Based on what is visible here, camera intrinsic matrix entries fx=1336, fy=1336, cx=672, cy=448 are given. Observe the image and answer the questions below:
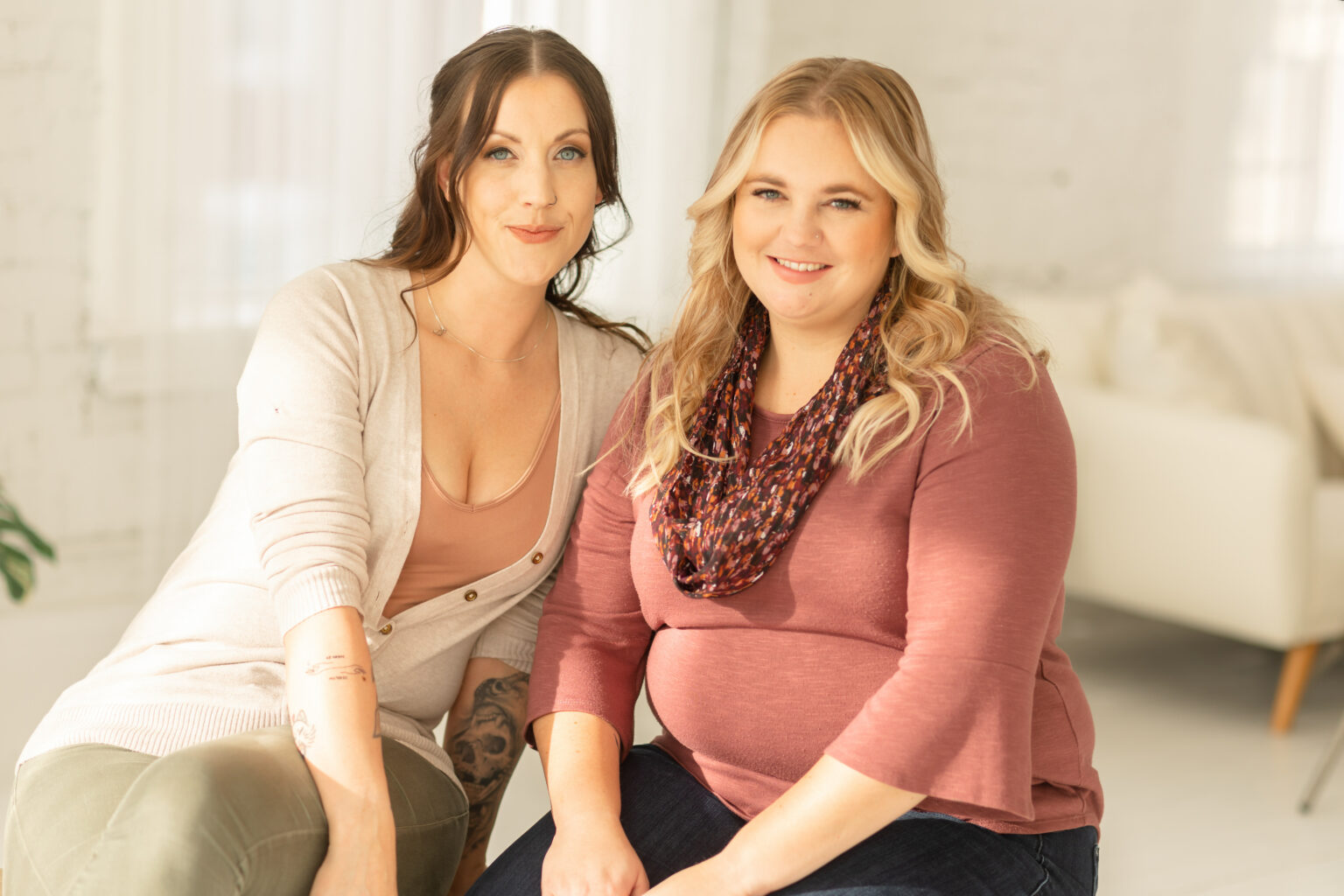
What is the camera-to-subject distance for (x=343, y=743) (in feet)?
4.42

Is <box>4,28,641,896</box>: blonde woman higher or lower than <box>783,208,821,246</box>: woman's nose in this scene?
lower

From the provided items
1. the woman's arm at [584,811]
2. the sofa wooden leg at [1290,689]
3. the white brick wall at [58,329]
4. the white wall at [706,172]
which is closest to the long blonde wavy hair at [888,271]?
the woman's arm at [584,811]

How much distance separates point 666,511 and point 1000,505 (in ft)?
1.16

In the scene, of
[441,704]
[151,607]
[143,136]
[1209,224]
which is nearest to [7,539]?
[143,136]

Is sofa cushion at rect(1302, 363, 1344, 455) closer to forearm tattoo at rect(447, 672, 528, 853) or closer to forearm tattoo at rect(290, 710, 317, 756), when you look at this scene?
forearm tattoo at rect(447, 672, 528, 853)

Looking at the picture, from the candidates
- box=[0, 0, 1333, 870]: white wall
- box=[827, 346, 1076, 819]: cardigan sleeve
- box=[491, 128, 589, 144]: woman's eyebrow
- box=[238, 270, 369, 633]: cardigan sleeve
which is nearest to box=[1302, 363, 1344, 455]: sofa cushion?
box=[0, 0, 1333, 870]: white wall

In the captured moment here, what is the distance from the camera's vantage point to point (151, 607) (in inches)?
61.6

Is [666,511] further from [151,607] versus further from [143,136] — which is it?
[143,136]

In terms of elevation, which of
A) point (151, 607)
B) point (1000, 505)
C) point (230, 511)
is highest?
point (1000, 505)

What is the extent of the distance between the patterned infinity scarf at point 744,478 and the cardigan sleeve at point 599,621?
0.10 m

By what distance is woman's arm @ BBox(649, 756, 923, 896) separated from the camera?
1251 millimetres

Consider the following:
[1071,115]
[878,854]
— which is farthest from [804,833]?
[1071,115]

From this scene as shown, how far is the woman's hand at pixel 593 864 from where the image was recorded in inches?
51.7

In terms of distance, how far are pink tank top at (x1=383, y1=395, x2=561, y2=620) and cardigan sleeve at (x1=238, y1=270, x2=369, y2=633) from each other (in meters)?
0.09
